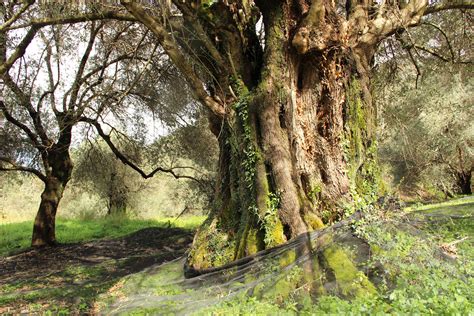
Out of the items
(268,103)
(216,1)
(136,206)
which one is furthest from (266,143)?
(136,206)

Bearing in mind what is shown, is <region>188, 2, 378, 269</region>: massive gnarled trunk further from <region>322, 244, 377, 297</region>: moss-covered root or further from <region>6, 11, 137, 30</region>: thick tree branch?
<region>6, 11, 137, 30</region>: thick tree branch

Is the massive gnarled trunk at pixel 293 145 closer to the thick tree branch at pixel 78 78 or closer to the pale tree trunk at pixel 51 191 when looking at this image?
the thick tree branch at pixel 78 78

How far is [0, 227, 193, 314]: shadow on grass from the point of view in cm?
623

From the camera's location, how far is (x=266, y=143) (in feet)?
20.4

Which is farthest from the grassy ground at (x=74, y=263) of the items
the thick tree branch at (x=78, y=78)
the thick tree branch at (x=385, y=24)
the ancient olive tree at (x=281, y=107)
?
the thick tree branch at (x=385, y=24)

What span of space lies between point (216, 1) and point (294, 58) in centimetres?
148

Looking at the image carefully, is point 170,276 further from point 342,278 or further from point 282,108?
point 342,278

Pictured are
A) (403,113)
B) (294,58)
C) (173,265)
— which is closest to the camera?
(294,58)

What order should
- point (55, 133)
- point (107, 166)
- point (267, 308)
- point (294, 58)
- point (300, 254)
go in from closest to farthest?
point (267, 308)
point (300, 254)
point (294, 58)
point (55, 133)
point (107, 166)

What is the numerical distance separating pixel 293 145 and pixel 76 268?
6135mm

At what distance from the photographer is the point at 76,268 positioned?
9.62 metres

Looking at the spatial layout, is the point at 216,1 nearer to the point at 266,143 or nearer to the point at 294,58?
the point at 294,58

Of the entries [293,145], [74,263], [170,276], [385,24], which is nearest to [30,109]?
[74,263]

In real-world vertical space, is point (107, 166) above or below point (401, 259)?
above
